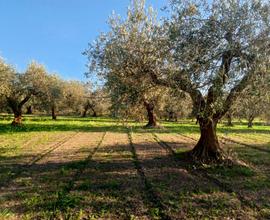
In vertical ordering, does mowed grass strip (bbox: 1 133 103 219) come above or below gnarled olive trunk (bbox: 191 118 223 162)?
below

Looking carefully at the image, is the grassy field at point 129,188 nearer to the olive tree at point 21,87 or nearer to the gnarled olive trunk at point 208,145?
the gnarled olive trunk at point 208,145

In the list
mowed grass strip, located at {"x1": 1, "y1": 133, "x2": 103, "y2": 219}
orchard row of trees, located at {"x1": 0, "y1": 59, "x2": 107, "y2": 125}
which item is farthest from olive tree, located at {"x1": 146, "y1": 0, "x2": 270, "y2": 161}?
orchard row of trees, located at {"x1": 0, "y1": 59, "x2": 107, "y2": 125}

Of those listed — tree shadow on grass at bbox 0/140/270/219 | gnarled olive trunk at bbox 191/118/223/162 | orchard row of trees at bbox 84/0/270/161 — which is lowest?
tree shadow on grass at bbox 0/140/270/219

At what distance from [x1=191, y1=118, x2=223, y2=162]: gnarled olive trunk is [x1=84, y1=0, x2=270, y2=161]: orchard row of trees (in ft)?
0.16

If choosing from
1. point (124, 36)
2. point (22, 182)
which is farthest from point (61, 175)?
point (124, 36)

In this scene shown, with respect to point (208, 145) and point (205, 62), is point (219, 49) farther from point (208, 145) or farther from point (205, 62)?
point (208, 145)

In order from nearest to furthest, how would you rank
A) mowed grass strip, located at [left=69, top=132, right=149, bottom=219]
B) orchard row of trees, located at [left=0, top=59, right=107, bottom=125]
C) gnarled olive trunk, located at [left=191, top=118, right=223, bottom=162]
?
mowed grass strip, located at [left=69, top=132, right=149, bottom=219] < gnarled olive trunk, located at [left=191, top=118, right=223, bottom=162] < orchard row of trees, located at [left=0, top=59, right=107, bottom=125]

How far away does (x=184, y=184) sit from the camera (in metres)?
12.4

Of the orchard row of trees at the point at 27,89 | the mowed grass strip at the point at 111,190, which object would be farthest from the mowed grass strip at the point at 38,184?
the orchard row of trees at the point at 27,89

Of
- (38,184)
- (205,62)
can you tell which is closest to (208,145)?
(205,62)

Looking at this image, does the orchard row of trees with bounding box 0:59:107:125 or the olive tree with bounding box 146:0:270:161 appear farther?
the orchard row of trees with bounding box 0:59:107:125

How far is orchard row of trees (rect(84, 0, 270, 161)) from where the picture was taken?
13383 millimetres

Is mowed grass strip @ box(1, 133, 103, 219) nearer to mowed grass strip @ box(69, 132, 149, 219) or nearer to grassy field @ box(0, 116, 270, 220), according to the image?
grassy field @ box(0, 116, 270, 220)

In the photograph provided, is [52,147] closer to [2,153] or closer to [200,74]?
[2,153]
